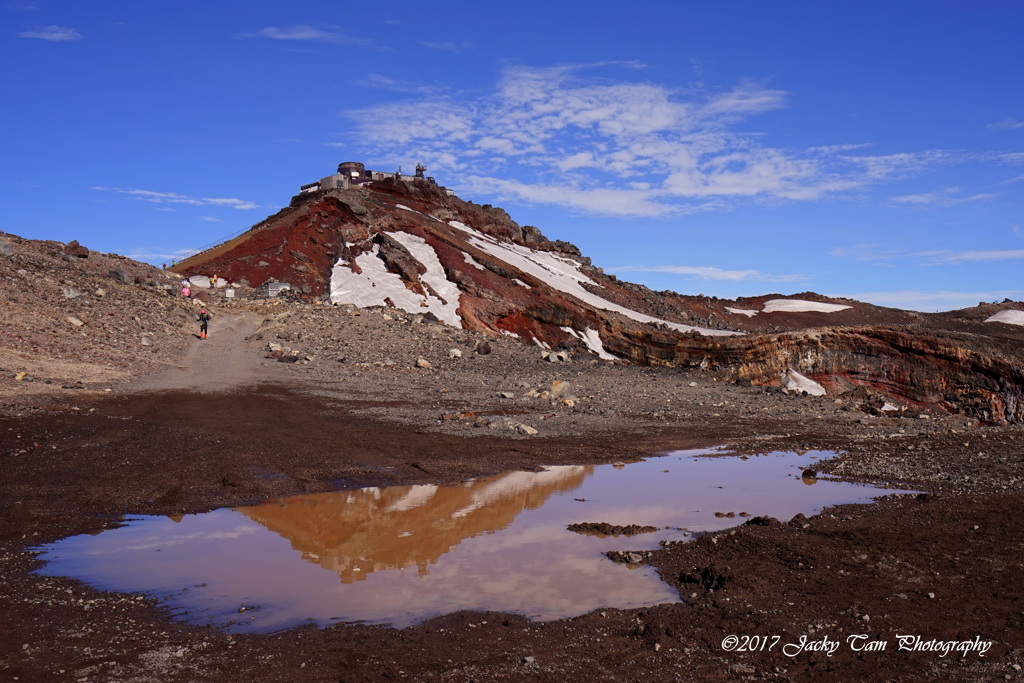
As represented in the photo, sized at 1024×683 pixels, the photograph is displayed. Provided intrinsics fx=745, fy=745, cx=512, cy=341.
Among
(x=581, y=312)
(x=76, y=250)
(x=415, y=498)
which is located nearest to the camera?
(x=415, y=498)

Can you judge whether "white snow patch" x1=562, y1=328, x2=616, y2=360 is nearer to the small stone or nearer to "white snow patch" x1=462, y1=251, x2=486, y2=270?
"white snow patch" x1=462, y1=251, x2=486, y2=270

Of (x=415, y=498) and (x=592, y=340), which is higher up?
(x=592, y=340)

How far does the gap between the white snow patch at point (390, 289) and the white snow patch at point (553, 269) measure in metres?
7.03

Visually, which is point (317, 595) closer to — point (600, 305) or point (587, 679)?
point (587, 679)

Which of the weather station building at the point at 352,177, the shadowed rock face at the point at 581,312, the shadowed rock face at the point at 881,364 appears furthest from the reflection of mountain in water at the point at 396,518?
the weather station building at the point at 352,177

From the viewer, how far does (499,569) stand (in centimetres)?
796

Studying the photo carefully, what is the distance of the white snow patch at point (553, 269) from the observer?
3891 cm

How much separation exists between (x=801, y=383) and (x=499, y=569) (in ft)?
76.9

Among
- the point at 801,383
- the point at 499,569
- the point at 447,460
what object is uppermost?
the point at 801,383

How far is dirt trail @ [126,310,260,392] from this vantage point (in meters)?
20.0

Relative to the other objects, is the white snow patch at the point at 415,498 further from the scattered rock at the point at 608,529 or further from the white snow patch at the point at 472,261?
the white snow patch at the point at 472,261

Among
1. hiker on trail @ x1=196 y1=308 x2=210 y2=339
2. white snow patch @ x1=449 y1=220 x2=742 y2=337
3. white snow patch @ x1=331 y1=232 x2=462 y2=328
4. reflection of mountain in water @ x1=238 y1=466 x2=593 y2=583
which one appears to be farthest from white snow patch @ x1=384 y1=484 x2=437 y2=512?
white snow patch @ x1=449 y1=220 x2=742 y2=337

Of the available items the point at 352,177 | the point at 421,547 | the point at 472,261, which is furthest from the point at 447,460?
the point at 352,177

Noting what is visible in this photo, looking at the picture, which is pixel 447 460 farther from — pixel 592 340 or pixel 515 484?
pixel 592 340
